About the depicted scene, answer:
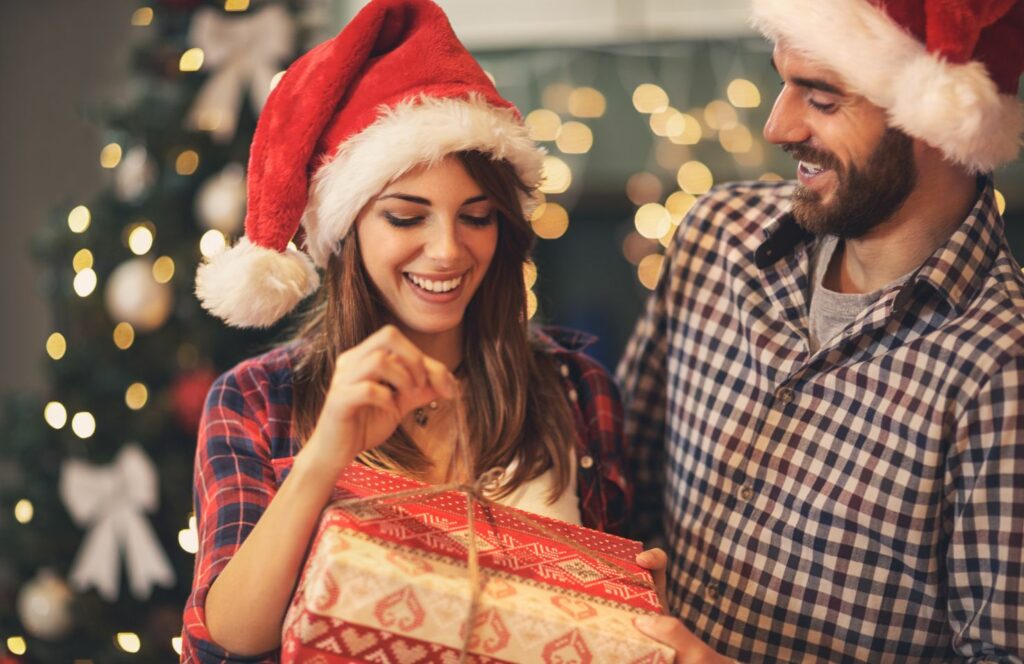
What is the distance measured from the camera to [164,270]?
2.46m

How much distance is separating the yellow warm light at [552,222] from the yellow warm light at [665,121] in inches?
19.7

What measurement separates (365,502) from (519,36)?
10.7ft

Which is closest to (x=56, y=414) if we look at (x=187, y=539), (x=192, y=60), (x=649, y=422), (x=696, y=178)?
(x=187, y=539)

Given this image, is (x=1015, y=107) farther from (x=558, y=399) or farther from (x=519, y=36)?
(x=519, y=36)

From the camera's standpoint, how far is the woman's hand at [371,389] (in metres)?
1.10

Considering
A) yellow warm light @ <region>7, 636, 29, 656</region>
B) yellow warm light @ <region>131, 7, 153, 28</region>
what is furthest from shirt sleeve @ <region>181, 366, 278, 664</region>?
yellow warm light @ <region>7, 636, 29, 656</region>

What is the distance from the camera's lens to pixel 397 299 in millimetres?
1473

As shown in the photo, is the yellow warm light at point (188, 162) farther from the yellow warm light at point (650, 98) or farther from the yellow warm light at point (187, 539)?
the yellow warm light at point (650, 98)

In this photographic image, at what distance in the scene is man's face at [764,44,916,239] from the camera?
4.66 feet

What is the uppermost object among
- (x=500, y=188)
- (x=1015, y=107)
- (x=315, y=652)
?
(x=1015, y=107)

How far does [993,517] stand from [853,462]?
21 centimetres

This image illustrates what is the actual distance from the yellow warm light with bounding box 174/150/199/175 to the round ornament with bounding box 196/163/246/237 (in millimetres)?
70

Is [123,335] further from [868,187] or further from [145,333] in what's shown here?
[868,187]

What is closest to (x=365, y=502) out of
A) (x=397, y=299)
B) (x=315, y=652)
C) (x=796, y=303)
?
(x=315, y=652)
